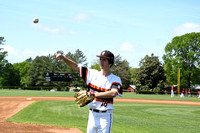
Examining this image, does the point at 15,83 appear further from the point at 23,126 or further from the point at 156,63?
the point at 23,126

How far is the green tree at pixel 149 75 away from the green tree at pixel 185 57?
230cm

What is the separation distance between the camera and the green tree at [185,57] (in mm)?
58812

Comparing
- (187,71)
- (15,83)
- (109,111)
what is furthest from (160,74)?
(109,111)

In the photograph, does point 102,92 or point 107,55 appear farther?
point 107,55

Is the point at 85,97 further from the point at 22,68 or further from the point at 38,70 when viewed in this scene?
the point at 22,68

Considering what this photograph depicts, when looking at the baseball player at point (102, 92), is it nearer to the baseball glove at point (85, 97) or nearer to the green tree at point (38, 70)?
the baseball glove at point (85, 97)

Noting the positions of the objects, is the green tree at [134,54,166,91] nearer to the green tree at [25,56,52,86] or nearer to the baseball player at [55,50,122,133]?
the green tree at [25,56,52,86]

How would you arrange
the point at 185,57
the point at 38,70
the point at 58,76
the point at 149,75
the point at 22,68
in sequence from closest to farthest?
1. the point at 58,76
2. the point at 185,57
3. the point at 149,75
4. the point at 38,70
5. the point at 22,68

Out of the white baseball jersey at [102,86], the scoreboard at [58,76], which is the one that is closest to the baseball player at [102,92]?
the white baseball jersey at [102,86]

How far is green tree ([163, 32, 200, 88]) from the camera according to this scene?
2315 inches

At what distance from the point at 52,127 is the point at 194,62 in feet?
181

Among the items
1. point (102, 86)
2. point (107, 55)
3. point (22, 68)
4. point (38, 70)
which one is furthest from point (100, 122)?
point (22, 68)

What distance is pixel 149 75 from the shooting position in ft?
208

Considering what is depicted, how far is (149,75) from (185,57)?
982 centimetres
